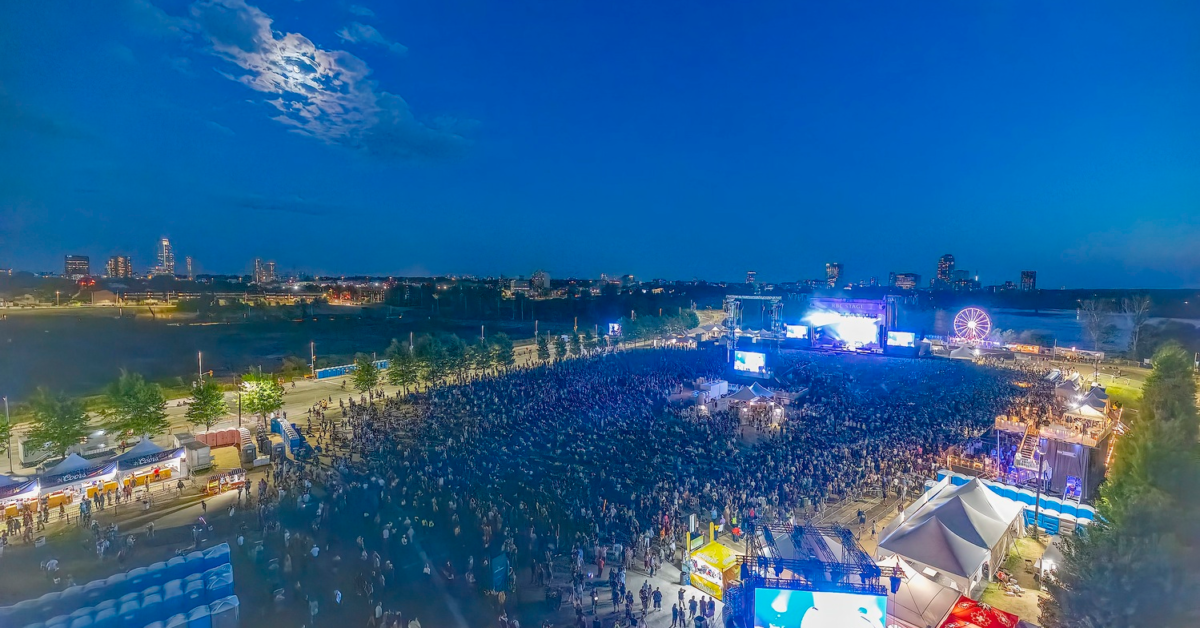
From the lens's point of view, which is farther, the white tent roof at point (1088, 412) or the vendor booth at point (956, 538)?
the white tent roof at point (1088, 412)

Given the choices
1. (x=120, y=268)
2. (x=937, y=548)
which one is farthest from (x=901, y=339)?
(x=120, y=268)

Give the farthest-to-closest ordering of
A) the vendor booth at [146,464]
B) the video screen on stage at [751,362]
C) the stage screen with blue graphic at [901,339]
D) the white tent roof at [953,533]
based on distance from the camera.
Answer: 1. the stage screen with blue graphic at [901,339]
2. the video screen on stage at [751,362]
3. the vendor booth at [146,464]
4. the white tent roof at [953,533]

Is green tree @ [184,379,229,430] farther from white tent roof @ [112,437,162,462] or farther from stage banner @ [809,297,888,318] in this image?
stage banner @ [809,297,888,318]

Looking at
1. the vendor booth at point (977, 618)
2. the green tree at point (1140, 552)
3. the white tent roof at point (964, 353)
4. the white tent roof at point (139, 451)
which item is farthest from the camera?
the white tent roof at point (964, 353)

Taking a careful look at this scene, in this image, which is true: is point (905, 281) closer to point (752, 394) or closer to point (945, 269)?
point (945, 269)

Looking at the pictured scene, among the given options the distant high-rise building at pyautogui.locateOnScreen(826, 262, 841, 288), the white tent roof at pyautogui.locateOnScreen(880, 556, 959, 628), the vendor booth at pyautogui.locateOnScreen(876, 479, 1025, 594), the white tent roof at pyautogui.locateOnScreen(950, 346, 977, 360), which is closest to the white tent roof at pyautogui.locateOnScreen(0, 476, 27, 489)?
the white tent roof at pyautogui.locateOnScreen(880, 556, 959, 628)

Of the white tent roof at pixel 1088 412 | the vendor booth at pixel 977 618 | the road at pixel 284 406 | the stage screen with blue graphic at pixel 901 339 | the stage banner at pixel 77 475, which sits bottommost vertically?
the road at pixel 284 406

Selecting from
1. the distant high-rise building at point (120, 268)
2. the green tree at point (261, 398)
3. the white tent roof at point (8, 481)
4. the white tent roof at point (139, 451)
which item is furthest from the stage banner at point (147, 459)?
the distant high-rise building at point (120, 268)

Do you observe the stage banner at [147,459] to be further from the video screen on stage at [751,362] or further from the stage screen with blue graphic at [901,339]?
the stage screen with blue graphic at [901,339]
